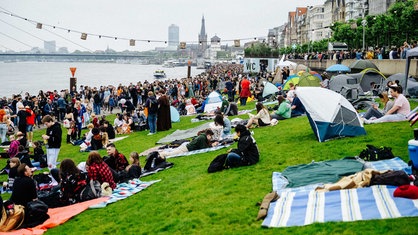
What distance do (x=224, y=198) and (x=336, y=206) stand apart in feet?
7.64

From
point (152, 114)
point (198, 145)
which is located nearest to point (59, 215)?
point (198, 145)

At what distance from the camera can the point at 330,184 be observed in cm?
820

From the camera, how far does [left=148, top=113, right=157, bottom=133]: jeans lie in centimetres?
2025

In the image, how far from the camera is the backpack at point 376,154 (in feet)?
32.2

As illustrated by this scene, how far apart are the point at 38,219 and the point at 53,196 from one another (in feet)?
3.96

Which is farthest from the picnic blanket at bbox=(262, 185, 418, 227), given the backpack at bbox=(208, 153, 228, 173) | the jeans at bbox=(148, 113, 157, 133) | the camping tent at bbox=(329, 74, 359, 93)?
the camping tent at bbox=(329, 74, 359, 93)

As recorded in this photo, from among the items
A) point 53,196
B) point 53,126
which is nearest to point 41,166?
point 53,126

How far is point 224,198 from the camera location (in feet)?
29.1

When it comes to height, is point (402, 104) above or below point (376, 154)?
above

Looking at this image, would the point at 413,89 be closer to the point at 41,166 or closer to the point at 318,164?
the point at 318,164

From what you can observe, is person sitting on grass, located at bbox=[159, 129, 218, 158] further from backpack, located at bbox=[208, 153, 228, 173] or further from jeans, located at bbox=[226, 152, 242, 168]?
jeans, located at bbox=[226, 152, 242, 168]

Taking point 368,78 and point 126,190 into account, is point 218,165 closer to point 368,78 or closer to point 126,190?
point 126,190

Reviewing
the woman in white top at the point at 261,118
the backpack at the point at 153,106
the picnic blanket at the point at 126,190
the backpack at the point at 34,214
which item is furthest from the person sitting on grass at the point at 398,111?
the backpack at the point at 34,214

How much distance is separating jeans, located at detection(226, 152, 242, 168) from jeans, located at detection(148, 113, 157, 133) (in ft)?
31.1
